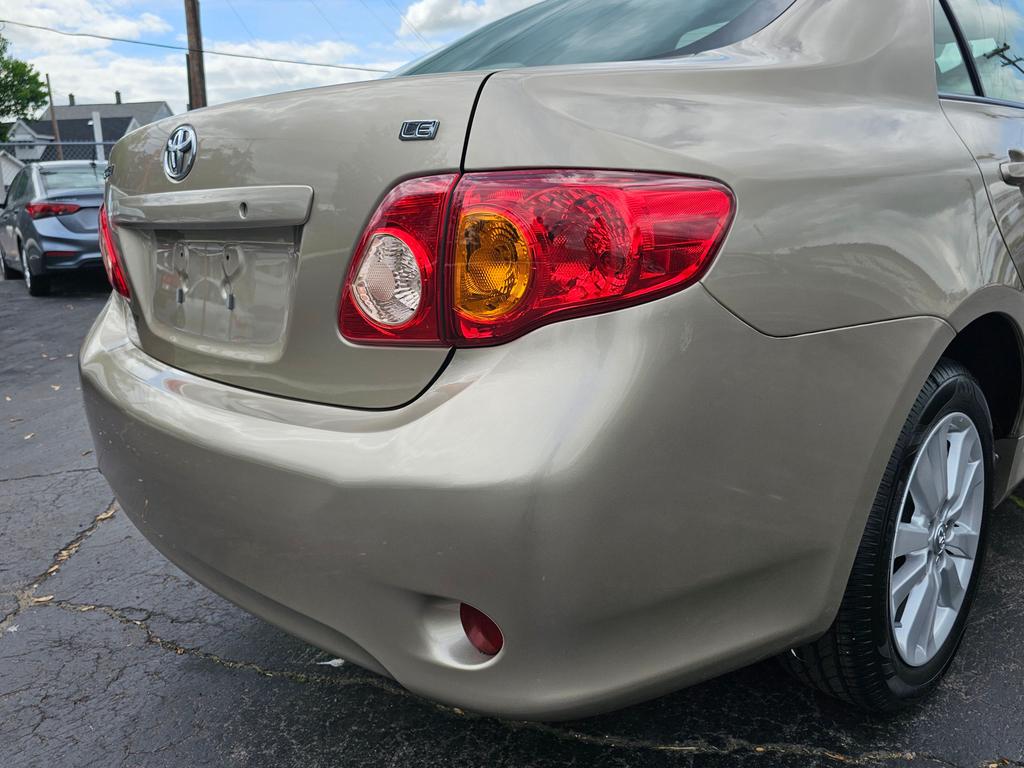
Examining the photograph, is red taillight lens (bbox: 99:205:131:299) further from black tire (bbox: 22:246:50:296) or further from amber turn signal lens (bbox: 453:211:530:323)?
black tire (bbox: 22:246:50:296)

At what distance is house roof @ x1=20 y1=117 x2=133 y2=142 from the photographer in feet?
198

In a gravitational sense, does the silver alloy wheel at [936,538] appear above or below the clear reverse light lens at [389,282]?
below

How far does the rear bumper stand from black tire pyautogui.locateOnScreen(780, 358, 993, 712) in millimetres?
96

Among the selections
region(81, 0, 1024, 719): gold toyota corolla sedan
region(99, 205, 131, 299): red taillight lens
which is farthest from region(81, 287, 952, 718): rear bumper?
region(99, 205, 131, 299): red taillight lens

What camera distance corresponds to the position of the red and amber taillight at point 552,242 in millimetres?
1293

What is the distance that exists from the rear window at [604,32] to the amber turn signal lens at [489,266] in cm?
60

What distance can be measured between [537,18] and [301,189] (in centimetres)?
115

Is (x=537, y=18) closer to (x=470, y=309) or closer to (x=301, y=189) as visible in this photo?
(x=301, y=189)

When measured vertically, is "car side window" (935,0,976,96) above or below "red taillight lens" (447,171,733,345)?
above

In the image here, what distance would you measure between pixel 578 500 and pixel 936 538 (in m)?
1.01

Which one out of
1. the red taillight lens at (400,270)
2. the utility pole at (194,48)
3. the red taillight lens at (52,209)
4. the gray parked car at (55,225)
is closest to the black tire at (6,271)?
the gray parked car at (55,225)

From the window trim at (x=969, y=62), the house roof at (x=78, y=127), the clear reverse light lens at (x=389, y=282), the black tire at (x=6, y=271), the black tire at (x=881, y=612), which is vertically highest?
the window trim at (x=969, y=62)

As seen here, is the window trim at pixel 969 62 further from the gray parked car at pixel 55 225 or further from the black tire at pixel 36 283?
the black tire at pixel 36 283

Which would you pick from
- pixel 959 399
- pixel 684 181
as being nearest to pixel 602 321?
pixel 684 181
